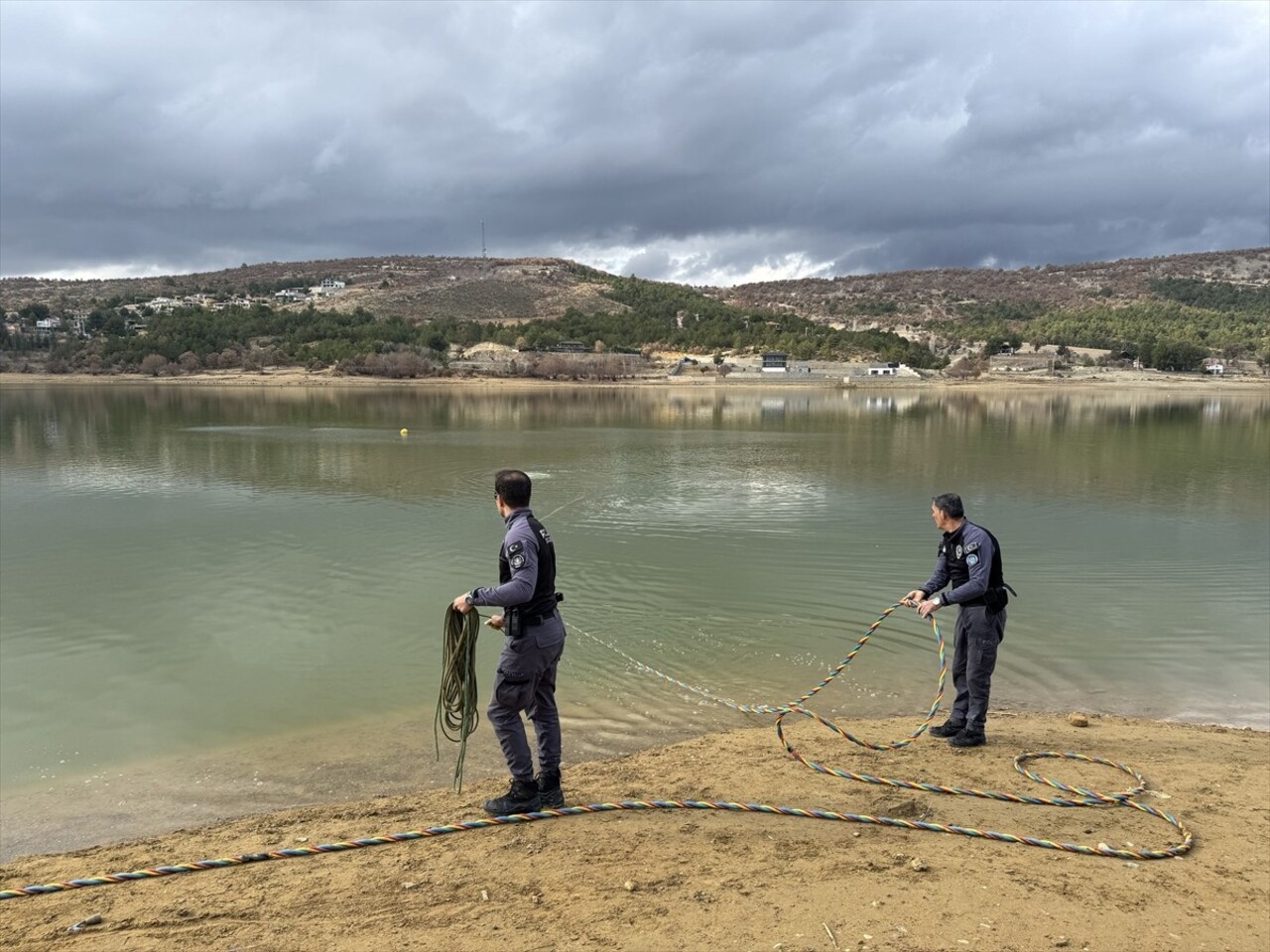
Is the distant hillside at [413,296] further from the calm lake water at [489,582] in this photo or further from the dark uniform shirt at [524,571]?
the dark uniform shirt at [524,571]

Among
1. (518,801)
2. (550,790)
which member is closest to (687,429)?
(550,790)

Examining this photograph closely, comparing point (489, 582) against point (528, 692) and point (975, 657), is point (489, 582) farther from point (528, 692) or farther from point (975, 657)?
point (975, 657)

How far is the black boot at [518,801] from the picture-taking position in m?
4.89

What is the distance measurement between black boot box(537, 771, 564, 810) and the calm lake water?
1292mm

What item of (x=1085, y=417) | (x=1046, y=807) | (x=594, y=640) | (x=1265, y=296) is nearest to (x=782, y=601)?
(x=594, y=640)

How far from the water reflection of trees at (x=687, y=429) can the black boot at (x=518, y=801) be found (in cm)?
1634

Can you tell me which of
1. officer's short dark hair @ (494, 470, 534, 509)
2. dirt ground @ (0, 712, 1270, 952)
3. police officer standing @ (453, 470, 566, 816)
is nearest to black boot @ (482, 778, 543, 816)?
police officer standing @ (453, 470, 566, 816)

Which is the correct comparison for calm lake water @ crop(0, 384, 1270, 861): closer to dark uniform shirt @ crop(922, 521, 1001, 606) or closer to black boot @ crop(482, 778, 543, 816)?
black boot @ crop(482, 778, 543, 816)

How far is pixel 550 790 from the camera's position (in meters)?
5.02

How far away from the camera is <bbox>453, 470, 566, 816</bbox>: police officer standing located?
4.61 meters

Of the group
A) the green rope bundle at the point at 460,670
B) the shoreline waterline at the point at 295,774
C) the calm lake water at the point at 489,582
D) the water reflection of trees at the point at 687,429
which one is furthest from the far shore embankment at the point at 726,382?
the green rope bundle at the point at 460,670

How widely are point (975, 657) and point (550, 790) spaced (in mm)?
3332

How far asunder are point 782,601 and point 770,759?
18.2 ft

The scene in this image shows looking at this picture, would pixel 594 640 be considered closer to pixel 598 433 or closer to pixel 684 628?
pixel 684 628
